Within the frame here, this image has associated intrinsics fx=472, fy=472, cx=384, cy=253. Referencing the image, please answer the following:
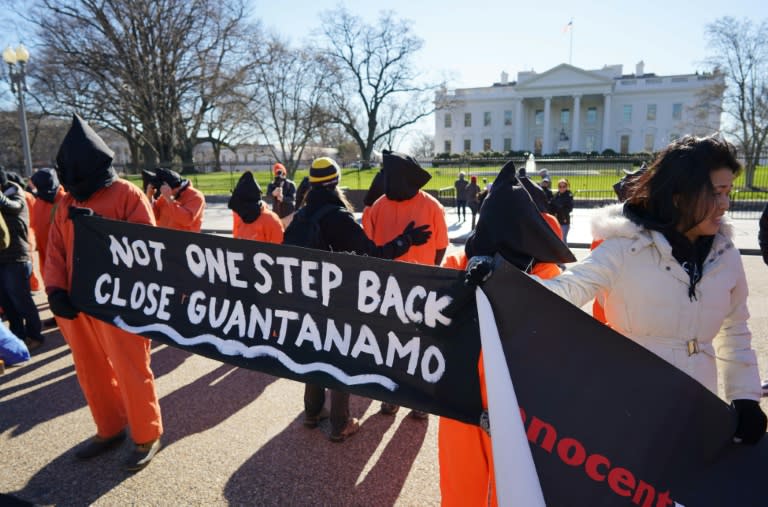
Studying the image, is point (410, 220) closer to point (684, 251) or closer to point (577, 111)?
Result: point (684, 251)

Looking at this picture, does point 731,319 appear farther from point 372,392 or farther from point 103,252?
point 103,252

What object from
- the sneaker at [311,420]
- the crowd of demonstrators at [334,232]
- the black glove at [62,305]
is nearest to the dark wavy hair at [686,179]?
the crowd of demonstrators at [334,232]

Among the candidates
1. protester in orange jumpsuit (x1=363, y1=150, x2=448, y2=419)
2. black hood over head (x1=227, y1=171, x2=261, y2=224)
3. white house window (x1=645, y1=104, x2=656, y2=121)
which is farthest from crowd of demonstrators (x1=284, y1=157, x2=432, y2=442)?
white house window (x1=645, y1=104, x2=656, y2=121)

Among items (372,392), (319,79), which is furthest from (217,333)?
(319,79)

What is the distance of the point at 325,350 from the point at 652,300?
4.72 feet

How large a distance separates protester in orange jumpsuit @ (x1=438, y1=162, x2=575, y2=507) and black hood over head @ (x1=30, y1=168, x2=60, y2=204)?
5.62m

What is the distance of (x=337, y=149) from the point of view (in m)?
61.4

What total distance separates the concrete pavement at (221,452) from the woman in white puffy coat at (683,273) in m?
1.71

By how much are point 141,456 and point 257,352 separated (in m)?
1.48

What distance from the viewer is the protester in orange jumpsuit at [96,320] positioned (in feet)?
10.0

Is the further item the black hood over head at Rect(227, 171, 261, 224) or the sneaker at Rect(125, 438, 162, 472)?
the black hood over head at Rect(227, 171, 261, 224)

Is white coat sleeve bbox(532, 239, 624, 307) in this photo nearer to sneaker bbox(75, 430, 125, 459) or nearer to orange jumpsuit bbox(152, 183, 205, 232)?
sneaker bbox(75, 430, 125, 459)

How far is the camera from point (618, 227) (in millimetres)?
1915

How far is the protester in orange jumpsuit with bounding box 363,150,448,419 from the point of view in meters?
4.07
